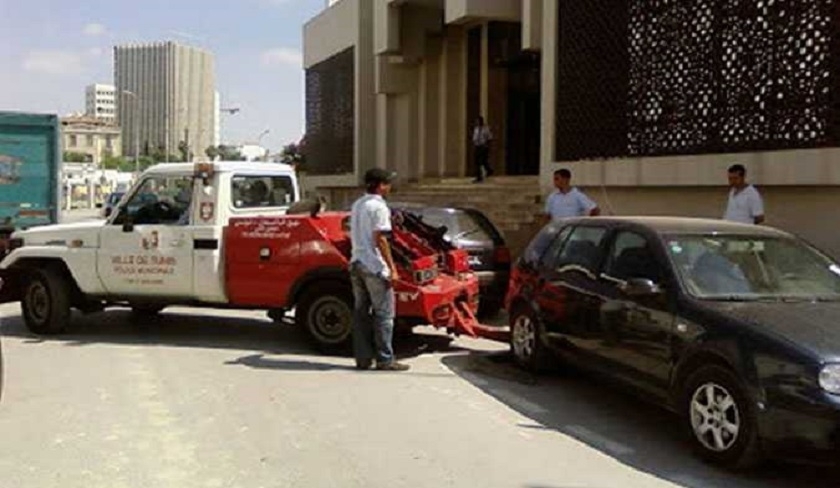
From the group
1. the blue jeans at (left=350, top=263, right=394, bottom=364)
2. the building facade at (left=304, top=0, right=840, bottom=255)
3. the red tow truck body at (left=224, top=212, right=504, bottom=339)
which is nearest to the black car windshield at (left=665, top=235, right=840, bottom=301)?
the blue jeans at (left=350, top=263, right=394, bottom=364)

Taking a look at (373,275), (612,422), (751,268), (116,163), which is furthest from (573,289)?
(116,163)

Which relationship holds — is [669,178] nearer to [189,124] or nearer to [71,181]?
[71,181]

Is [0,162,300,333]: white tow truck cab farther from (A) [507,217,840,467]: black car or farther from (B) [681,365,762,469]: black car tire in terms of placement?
(B) [681,365,762,469]: black car tire

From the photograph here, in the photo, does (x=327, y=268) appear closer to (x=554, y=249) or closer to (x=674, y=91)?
(x=554, y=249)

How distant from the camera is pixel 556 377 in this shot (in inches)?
324

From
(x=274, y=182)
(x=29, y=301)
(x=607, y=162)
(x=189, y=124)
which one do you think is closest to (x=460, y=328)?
(x=274, y=182)

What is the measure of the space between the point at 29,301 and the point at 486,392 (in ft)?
18.9

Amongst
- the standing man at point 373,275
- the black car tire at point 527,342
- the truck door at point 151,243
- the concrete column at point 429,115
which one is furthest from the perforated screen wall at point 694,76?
the concrete column at point 429,115

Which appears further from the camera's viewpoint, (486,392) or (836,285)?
(486,392)

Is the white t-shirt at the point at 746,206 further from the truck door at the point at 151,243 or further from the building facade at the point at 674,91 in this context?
the truck door at the point at 151,243

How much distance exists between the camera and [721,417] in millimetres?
5516

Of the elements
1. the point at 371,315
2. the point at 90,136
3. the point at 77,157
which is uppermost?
the point at 90,136

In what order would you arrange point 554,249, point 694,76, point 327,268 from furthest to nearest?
point 694,76
point 327,268
point 554,249

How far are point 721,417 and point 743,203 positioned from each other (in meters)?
4.88
